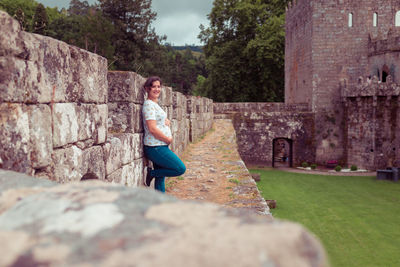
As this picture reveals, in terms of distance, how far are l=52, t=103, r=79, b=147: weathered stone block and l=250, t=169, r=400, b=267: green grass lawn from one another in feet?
24.1

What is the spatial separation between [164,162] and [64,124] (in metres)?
1.83

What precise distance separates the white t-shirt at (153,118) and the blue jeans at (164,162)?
2.8 inches

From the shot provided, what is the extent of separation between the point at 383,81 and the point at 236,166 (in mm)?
19129

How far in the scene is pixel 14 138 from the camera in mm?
2088

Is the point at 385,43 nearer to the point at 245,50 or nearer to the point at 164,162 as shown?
the point at 245,50

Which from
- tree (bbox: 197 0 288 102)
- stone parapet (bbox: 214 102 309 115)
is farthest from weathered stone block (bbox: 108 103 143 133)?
tree (bbox: 197 0 288 102)

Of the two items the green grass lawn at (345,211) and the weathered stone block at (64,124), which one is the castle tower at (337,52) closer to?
the green grass lawn at (345,211)

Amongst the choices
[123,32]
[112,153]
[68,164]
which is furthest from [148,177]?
[123,32]

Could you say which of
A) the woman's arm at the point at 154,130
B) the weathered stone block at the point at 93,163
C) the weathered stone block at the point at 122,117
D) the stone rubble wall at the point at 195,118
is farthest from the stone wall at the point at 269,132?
A: the weathered stone block at the point at 93,163

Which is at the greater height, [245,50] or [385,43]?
[245,50]

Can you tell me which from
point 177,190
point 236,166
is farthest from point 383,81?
point 177,190

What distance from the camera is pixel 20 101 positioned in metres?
2.16

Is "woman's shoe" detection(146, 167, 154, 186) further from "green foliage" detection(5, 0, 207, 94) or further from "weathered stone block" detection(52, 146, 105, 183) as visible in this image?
"green foliage" detection(5, 0, 207, 94)

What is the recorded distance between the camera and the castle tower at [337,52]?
2259 cm
